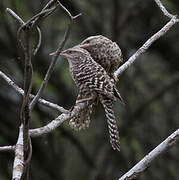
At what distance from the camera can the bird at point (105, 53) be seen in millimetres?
5727

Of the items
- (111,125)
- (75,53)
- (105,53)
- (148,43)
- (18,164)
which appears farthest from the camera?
(105,53)

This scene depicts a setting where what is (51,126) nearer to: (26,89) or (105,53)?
(26,89)

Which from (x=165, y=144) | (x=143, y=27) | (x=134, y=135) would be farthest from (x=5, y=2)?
(x=165, y=144)

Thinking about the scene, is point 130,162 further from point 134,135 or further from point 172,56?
point 172,56

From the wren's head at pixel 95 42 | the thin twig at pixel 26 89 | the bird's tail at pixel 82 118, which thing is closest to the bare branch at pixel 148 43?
the bird's tail at pixel 82 118

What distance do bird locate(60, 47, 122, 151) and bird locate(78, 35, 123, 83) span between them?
0.76ft

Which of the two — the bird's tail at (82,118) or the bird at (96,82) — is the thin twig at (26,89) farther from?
the bird's tail at (82,118)

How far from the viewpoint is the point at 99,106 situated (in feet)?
27.1

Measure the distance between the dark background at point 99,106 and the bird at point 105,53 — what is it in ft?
5.02

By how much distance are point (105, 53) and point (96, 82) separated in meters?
0.94

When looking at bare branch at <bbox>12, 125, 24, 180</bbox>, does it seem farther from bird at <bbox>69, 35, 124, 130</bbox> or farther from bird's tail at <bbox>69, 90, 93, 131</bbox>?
bird at <bbox>69, 35, 124, 130</bbox>

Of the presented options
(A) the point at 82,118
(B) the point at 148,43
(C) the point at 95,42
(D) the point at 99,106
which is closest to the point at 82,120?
(A) the point at 82,118

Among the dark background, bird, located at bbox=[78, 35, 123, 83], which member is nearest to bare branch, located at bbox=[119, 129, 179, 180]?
bird, located at bbox=[78, 35, 123, 83]

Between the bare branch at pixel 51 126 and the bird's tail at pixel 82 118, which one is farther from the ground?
the bare branch at pixel 51 126
